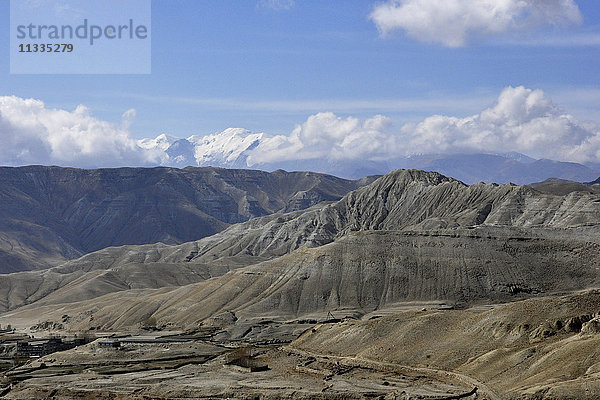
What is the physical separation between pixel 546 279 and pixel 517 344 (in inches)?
2657

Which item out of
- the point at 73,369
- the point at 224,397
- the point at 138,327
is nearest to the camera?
the point at 224,397

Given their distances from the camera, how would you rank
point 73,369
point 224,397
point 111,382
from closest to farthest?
1. point 224,397
2. point 111,382
3. point 73,369

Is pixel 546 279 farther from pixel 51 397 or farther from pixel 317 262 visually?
pixel 51 397

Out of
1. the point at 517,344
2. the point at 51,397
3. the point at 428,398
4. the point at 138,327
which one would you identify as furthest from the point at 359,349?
the point at 138,327

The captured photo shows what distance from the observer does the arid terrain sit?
8012 centimetres

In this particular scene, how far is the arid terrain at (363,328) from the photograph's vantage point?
8012 cm

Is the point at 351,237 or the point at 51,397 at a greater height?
the point at 351,237

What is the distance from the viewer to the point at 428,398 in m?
73.5

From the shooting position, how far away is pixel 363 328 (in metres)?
109

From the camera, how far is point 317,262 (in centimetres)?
16375

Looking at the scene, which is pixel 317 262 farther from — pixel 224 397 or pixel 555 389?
pixel 555 389

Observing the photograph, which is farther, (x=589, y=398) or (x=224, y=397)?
(x=224, y=397)

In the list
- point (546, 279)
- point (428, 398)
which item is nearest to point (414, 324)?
point (428, 398)

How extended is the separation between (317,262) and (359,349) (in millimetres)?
61130
